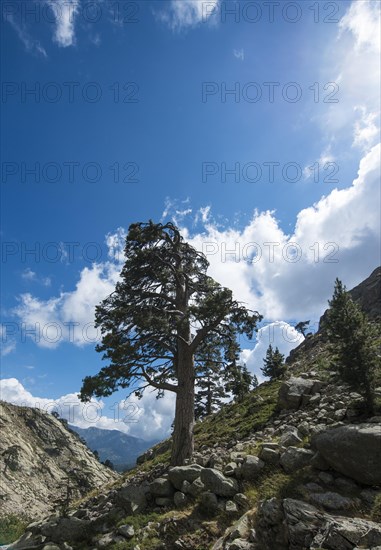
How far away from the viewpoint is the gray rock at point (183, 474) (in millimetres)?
10902

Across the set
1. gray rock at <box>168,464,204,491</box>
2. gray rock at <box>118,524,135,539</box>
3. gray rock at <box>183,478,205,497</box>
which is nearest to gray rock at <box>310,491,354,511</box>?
gray rock at <box>183,478,205,497</box>

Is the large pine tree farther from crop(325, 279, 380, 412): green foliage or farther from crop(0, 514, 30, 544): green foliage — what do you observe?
crop(0, 514, 30, 544): green foliage

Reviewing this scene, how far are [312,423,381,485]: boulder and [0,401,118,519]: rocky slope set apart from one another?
830 inches

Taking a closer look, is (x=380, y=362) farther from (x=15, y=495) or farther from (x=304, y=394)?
(x=15, y=495)

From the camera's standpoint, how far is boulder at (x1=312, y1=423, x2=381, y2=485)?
27.4 ft

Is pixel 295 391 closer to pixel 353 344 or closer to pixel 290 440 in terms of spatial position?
pixel 353 344

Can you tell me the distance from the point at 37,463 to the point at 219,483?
160 ft

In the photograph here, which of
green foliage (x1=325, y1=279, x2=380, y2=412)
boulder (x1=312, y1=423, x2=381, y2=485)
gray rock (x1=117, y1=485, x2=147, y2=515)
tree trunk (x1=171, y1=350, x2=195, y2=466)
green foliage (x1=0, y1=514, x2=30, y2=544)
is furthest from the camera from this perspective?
green foliage (x1=0, y1=514, x2=30, y2=544)

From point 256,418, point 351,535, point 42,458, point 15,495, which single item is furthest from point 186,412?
point 42,458

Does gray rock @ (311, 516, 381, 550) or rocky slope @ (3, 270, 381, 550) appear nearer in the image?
gray rock @ (311, 516, 381, 550)

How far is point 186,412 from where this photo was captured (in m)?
14.5

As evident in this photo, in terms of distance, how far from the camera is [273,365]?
131ft

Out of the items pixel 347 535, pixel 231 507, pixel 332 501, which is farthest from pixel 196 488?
pixel 347 535

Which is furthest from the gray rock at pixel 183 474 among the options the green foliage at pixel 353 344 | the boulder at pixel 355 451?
the green foliage at pixel 353 344
